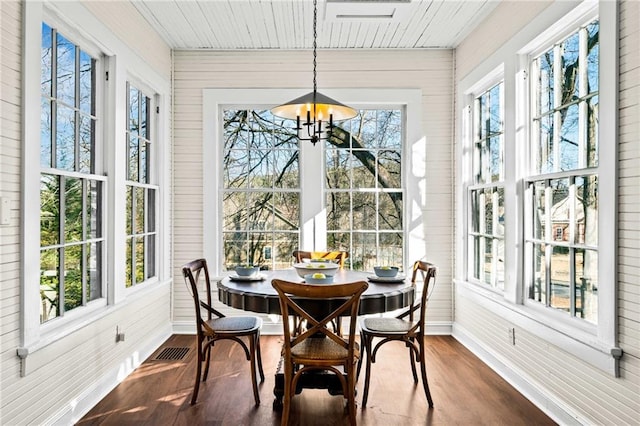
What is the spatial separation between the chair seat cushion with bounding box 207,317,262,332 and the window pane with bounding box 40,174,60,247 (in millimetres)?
1165

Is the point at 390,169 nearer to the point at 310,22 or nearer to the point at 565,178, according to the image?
the point at 310,22

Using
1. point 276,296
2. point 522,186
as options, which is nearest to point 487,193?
point 522,186

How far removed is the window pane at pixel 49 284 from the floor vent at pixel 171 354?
138cm

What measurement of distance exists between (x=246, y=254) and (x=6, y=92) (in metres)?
2.96

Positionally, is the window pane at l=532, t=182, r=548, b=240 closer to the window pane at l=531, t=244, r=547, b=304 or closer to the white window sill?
the window pane at l=531, t=244, r=547, b=304

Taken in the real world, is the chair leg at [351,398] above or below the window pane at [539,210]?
below

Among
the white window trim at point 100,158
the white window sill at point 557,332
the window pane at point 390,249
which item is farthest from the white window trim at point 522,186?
the white window trim at point 100,158

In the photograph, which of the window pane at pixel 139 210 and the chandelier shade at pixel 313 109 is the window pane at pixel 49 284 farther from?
the chandelier shade at pixel 313 109

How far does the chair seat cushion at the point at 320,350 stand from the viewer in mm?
2566

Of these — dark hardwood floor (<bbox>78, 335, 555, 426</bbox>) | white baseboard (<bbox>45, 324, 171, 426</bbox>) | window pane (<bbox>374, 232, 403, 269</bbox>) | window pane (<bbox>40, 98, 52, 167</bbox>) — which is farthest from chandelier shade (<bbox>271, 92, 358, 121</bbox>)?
white baseboard (<bbox>45, 324, 171, 426</bbox>)

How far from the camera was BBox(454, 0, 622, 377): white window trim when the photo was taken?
7.66 ft

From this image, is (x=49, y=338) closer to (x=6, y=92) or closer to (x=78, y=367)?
(x=78, y=367)

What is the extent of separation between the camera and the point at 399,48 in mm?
4711

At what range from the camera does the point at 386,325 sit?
10.4ft
